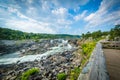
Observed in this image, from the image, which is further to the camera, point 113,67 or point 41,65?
point 41,65

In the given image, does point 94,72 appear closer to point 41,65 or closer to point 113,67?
point 113,67

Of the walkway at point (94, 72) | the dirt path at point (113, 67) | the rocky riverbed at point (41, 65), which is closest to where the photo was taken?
the walkway at point (94, 72)

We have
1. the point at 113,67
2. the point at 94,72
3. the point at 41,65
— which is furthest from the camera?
the point at 41,65

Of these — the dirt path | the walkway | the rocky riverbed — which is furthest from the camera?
the rocky riverbed

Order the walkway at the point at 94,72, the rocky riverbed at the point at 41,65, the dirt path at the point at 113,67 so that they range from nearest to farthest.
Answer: the walkway at the point at 94,72, the dirt path at the point at 113,67, the rocky riverbed at the point at 41,65

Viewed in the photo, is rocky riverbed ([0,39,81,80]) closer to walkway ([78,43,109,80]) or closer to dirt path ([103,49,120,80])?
dirt path ([103,49,120,80])

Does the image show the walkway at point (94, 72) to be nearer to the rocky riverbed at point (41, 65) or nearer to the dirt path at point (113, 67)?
the dirt path at point (113, 67)

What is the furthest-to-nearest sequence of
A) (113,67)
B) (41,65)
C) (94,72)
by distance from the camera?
(41,65) < (113,67) < (94,72)

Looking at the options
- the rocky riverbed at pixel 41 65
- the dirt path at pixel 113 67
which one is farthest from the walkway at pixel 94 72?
the rocky riverbed at pixel 41 65

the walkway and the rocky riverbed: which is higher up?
the walkway

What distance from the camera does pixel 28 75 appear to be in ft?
32.1

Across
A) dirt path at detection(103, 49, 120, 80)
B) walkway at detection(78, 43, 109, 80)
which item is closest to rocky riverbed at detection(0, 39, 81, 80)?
dirt path at detection(103, 49, 120, 80)

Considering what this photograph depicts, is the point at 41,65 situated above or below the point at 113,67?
below

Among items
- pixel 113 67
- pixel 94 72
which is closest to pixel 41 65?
pixel 113 67
